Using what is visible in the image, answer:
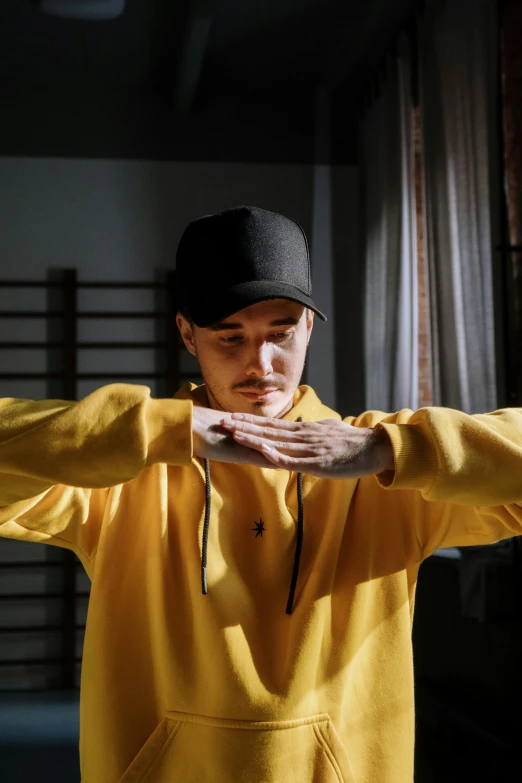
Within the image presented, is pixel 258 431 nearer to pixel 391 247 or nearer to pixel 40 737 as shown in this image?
pixel 40 737

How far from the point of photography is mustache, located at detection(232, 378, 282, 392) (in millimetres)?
1232

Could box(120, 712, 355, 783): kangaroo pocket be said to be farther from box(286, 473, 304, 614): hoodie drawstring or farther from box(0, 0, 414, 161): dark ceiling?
box(0, 0, 414, 161): dark ceiling

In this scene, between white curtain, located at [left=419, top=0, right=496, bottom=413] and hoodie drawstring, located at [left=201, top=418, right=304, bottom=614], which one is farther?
white curtain, located at [left=419, top=0, right=496, bottom=413]

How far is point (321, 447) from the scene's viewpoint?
1074mm

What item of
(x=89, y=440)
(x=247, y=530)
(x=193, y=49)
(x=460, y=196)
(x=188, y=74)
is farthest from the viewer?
(x=188, y=74)

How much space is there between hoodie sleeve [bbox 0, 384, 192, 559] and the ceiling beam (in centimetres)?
340

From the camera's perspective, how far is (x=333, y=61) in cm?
475

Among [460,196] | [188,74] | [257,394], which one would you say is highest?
[188,74]

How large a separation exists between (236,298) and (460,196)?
99.6 inches

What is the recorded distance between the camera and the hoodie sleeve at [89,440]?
1.02 m

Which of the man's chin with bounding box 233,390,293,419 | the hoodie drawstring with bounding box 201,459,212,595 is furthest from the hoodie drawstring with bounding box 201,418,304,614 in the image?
the man's chin with bounding box 233,390,293,419

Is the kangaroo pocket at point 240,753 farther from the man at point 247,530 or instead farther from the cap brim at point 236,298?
the cap brim at point 236,298

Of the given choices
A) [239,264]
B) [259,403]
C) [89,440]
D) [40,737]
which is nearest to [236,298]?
[239,264]

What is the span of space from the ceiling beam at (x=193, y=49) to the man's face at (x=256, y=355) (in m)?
3.19
